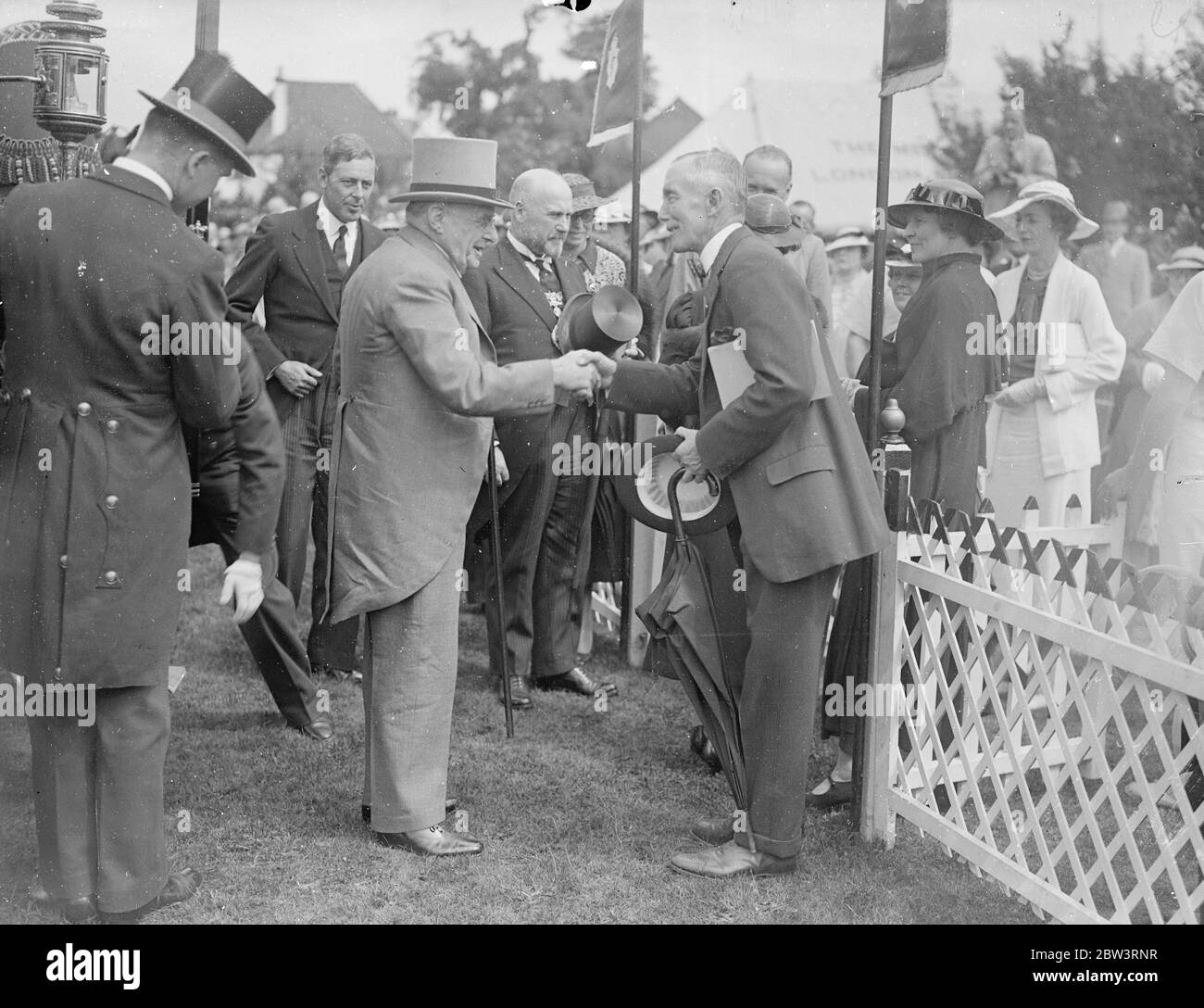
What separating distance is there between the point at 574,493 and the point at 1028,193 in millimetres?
2432

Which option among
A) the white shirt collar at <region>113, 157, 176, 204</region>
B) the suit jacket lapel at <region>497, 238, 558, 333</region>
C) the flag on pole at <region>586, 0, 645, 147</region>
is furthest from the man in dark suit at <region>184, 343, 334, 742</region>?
the flag on pole at <region>586, 0, 645, 147</region>

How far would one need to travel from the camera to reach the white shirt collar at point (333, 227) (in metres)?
5.93

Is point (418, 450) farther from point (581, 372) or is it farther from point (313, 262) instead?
point (313, 262)

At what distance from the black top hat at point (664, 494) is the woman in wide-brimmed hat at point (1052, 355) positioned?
88.5 inches

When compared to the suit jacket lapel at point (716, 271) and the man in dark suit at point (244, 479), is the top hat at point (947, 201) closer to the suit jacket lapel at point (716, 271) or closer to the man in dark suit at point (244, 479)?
the suit jacket lapel at point (716, 271)

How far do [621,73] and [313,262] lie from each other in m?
1.60

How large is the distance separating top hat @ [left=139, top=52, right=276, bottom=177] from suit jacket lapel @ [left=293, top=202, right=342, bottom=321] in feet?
7.90

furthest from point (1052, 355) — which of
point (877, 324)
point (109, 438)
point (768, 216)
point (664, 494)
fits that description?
point (109, 438)

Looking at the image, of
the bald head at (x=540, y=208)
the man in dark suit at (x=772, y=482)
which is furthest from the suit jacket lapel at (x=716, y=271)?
the bald head at (x=540, y=208)

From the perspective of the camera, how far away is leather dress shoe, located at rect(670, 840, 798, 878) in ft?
12.5

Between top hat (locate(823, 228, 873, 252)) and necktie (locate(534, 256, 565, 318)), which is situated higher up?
top hat (locate(823, 228, 873, 252))

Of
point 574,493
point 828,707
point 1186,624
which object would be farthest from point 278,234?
point 1186,624

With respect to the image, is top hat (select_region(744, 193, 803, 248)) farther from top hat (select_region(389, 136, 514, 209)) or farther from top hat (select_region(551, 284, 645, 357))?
top hat (select_region(389, 136, 514, 209))

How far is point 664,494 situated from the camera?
4.25 meters
